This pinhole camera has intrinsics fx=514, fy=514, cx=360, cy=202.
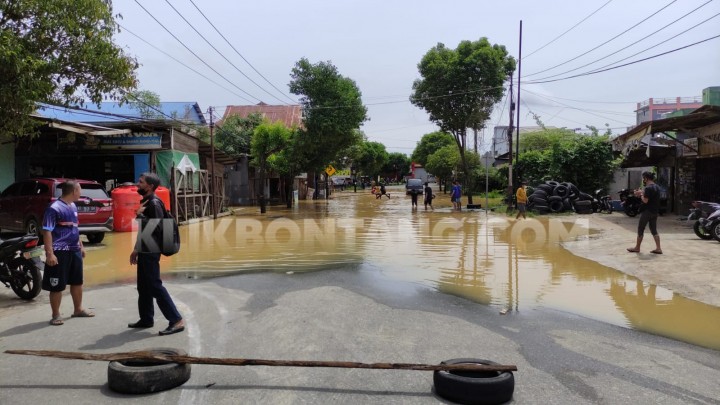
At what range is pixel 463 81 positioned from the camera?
29750mm

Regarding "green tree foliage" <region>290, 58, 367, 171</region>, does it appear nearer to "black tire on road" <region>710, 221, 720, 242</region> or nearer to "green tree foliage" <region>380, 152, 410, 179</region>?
"black tire on road" <region>710, 221, 720, 242</region>

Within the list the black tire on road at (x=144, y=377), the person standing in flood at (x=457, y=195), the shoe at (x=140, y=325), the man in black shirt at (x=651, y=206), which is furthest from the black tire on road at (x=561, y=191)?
the black tire on road at (x=144, y=377)

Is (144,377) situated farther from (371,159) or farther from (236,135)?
(371,159)

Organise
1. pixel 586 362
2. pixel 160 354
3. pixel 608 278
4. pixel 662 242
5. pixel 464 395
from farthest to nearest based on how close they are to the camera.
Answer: pixel 662 242
pixel 608 278
pixel 586 362
pixel 160 354
pixel 464 395

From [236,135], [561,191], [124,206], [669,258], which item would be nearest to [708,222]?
[669,258]

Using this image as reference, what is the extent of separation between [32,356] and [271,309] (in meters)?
2.62

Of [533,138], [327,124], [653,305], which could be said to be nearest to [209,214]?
[327,124]

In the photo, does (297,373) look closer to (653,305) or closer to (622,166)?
(653,305)

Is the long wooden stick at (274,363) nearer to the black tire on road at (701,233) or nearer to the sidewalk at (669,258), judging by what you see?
the sidewalk at (669,258)

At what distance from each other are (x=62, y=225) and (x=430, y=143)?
268ft

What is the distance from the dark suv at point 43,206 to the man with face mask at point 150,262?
8.27m

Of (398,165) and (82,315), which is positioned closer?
(82,315)

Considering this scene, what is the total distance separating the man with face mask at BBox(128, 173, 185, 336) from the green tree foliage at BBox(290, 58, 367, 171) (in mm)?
23736

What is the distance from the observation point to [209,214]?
2464cm
